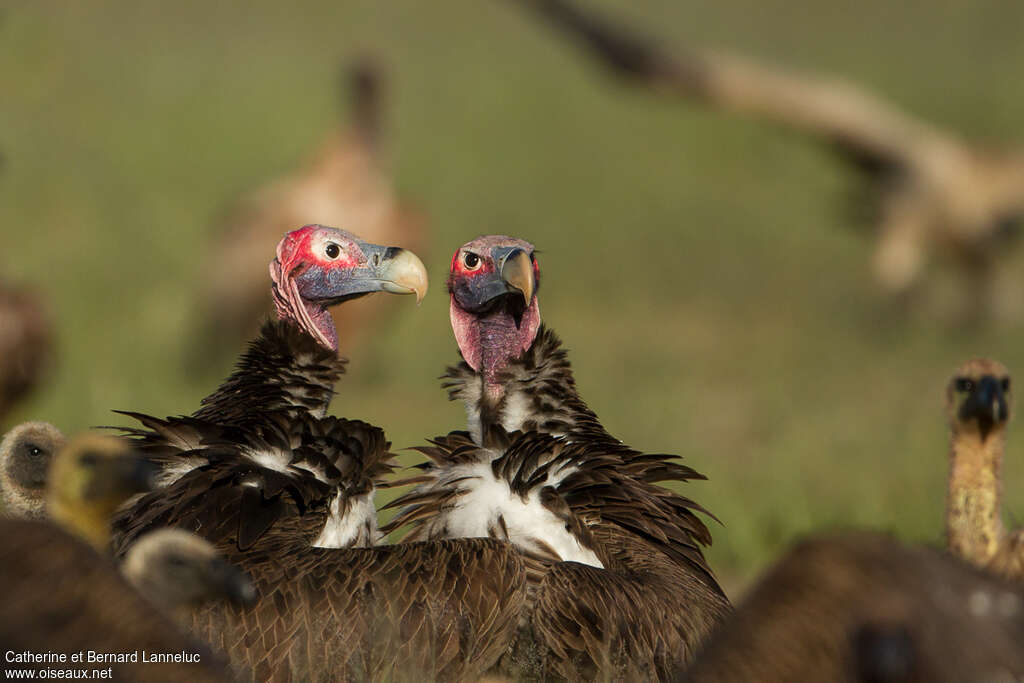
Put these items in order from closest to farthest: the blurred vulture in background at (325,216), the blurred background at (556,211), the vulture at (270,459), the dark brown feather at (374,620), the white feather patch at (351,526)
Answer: the dark brown feather at (374,620), the vulture at (270,459), the white feather patch at (351,526), the blurred background at (556,211), the blurred vulture in background at (325,216)

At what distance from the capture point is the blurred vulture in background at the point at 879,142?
42.9 ft

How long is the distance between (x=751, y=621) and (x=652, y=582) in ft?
3.70

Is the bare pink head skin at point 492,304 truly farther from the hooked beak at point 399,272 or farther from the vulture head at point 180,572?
the vulture head at point 180,572

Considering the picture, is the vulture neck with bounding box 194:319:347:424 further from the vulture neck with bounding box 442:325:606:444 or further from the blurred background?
the blurred background

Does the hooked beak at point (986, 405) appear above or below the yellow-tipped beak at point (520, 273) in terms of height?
below

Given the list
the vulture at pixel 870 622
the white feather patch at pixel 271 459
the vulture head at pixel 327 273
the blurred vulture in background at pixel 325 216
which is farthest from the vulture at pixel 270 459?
the blurred vulture in background at pixel 325 216

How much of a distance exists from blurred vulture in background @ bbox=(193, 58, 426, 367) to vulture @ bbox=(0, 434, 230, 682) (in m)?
8.61

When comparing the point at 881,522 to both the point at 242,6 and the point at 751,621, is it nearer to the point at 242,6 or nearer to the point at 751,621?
the point at 751,621

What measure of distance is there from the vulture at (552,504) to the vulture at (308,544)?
3.9 inches

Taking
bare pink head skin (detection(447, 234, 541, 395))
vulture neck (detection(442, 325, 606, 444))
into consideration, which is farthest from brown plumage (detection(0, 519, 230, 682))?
bare pink head skin (detection(447, 234, 541, 395))

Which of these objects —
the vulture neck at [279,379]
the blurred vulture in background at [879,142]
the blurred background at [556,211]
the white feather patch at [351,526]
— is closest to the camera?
the white feather patch at [351,526]

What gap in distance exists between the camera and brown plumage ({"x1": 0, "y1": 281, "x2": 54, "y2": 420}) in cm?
784

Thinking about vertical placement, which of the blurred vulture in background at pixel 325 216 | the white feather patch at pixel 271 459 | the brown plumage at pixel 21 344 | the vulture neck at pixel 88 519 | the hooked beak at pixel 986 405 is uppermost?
the blurred vulture in background at pixel 325 216

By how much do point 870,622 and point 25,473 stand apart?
8.29 ft
